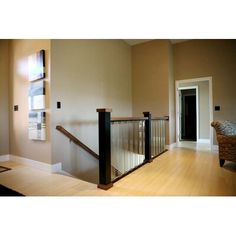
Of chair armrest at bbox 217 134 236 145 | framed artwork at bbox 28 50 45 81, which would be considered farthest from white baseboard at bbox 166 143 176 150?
framed artwork at bbox 28 50 45 81

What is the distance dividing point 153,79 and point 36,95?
9.75 ft

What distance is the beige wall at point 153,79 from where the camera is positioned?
4.56 meters

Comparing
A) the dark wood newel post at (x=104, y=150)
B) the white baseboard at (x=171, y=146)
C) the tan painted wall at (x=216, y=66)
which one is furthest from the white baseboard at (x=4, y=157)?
the tan painted wall at (x=216, y=66)

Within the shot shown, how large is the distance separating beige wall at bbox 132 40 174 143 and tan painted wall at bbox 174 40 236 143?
1.46ft

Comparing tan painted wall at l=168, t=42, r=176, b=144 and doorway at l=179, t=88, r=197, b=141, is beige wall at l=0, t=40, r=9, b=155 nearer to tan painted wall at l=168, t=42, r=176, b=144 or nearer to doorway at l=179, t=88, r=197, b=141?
tan painted wall at l=168, t=42, r=176, b=144

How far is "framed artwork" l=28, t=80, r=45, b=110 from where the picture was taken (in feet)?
9.30

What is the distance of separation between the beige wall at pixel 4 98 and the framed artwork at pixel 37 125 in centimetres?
89

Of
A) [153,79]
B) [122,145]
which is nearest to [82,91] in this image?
[122,145]

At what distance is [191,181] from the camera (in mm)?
2312

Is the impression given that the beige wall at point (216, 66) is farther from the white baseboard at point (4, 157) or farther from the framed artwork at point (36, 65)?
the white baseboard at point (4, 157)

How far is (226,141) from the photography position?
9.12 ft

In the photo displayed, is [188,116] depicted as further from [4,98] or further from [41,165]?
[4,98]
